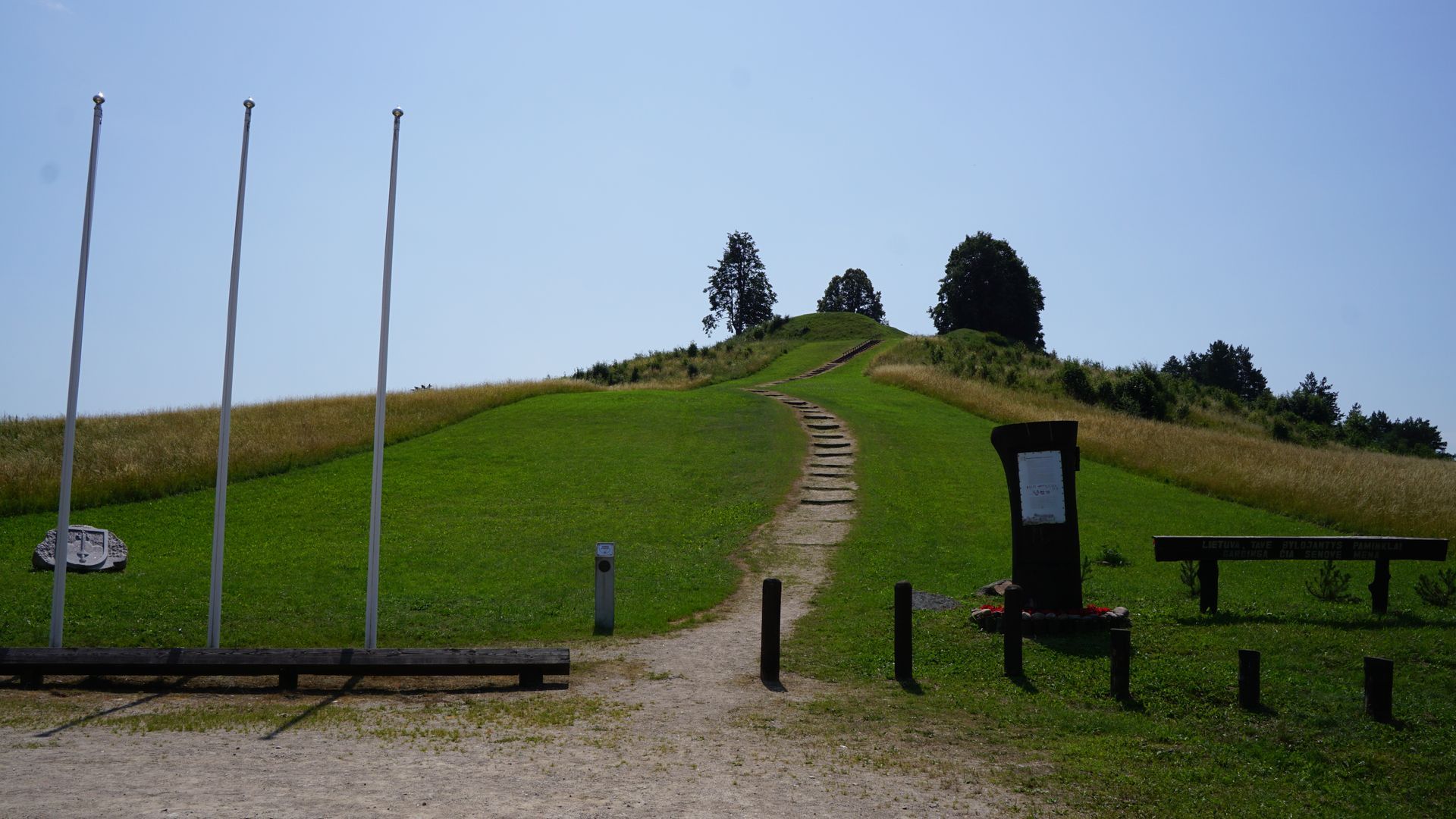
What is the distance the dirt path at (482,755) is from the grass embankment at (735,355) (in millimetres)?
34152

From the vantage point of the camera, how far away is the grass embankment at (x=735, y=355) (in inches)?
2007

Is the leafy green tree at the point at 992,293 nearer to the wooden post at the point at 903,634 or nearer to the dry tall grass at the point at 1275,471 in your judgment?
the dry tall grass at the point at 1275,471

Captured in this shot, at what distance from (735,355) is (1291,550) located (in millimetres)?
49318

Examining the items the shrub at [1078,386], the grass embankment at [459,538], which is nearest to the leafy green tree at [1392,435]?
the shrub at [1078,386]

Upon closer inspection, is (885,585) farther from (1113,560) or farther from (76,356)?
(76,356)

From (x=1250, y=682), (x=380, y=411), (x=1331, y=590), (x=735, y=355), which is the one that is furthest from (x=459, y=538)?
(x=735, y=355)

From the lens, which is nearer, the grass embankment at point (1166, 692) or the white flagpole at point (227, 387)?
the grass embankment at point (1166, 692)

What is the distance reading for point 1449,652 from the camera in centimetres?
1049

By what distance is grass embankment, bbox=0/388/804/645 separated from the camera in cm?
1337

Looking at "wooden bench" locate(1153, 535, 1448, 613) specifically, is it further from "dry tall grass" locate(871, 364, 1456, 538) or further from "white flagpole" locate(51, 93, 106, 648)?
"white flagpole" locate(51, 93, 106, 648)

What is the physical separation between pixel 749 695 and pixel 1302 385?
414 feet

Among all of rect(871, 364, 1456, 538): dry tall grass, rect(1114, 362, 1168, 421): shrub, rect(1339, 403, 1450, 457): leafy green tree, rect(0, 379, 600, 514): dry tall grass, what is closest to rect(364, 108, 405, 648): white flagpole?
rect(0, 379, 600, 514): dry tall grass

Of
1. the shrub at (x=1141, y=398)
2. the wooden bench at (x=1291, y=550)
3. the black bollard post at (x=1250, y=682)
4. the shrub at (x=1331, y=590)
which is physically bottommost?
the black bollard post at (x=1250, y=682)

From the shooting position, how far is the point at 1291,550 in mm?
13516
